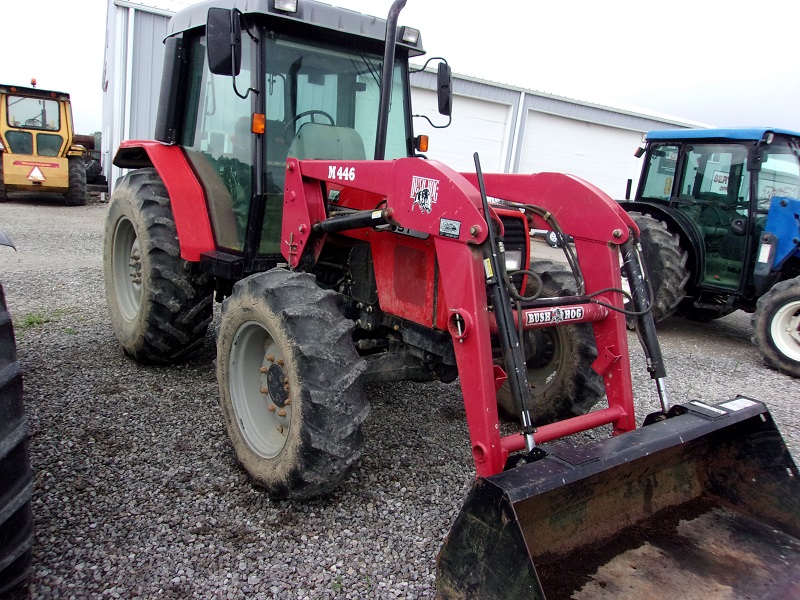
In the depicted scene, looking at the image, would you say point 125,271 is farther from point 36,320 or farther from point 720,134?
point 720,134

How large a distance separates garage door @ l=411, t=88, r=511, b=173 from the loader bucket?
40.6 ft

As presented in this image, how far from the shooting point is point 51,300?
238 inches

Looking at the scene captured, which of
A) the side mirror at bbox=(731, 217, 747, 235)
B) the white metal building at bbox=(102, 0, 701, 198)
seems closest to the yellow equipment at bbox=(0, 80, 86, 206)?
the white metal building at bbox=(102, 0, 701, 198)

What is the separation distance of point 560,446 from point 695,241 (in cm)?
508

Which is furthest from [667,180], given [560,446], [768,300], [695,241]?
[560,446]

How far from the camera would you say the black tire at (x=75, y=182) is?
44.9 ft

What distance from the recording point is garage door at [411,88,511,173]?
1479 centimetres

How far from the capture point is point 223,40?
9.70 ft

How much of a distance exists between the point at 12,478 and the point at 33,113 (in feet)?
46.3

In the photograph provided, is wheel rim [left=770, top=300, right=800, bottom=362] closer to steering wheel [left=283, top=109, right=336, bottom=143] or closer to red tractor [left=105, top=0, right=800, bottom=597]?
red tractor [left=105, top=0, right=800, bottom=597]

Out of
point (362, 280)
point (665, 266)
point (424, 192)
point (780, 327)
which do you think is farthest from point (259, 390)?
point (780, 327)

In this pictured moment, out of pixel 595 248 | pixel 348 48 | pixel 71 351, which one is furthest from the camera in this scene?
pixel 71 351

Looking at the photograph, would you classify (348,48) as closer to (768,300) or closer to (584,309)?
(584,309)

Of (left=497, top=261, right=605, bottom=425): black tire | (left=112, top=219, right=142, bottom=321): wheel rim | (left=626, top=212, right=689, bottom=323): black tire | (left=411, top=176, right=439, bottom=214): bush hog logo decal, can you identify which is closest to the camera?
(left=411, top=176, right=439, bottom=214): bush hog logo decal
